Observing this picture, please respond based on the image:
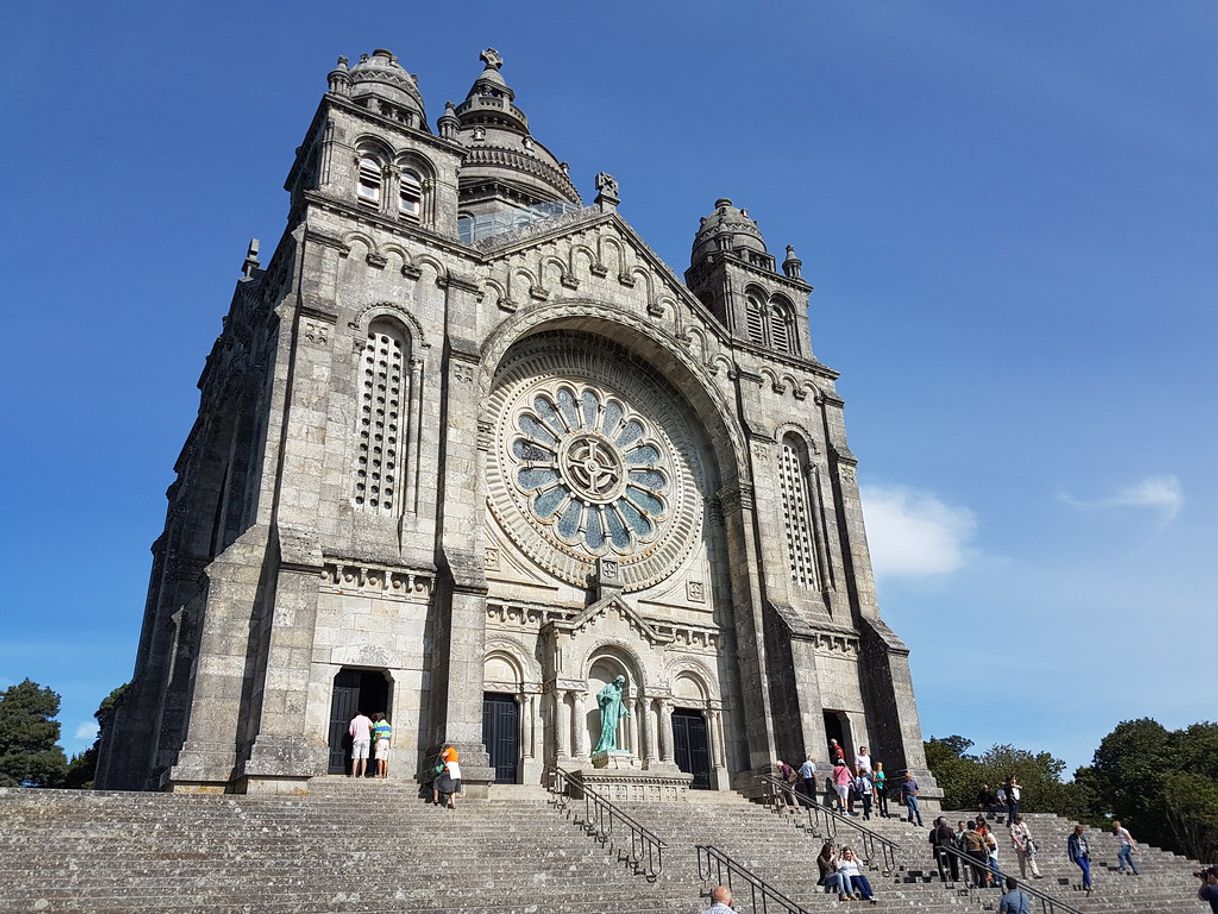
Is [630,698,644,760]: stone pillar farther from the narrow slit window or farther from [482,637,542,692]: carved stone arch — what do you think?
the narrow slit window

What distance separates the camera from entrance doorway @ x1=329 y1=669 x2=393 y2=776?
18375mm

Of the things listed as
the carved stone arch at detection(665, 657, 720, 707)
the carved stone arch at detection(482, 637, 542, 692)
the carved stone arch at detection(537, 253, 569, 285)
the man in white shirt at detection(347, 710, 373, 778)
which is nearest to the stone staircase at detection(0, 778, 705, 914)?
the man in white shirt at detection(347, 710, 373, 778)

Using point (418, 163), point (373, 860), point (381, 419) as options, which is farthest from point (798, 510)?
point (373, 860)

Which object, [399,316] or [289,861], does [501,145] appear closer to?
[399,316]

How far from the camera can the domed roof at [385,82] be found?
1023 inches

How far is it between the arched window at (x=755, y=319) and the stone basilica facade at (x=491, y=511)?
88 mm

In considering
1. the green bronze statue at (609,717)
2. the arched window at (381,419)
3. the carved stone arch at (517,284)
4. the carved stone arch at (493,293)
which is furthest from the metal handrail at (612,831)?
the carved stone arch at (517,284)

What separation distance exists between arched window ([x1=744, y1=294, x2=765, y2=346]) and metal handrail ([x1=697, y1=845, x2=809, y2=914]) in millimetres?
18363

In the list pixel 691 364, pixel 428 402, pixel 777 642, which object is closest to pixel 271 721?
pixel 428 402

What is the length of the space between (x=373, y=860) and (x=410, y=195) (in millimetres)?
17822

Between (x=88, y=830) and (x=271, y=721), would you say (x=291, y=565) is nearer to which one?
(x=271, y=721)

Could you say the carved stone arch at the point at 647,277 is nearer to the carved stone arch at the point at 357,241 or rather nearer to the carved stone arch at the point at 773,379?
the carved stone arch at the point at 773,379

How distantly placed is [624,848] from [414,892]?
450 centimetres

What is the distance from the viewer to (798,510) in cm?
2806
